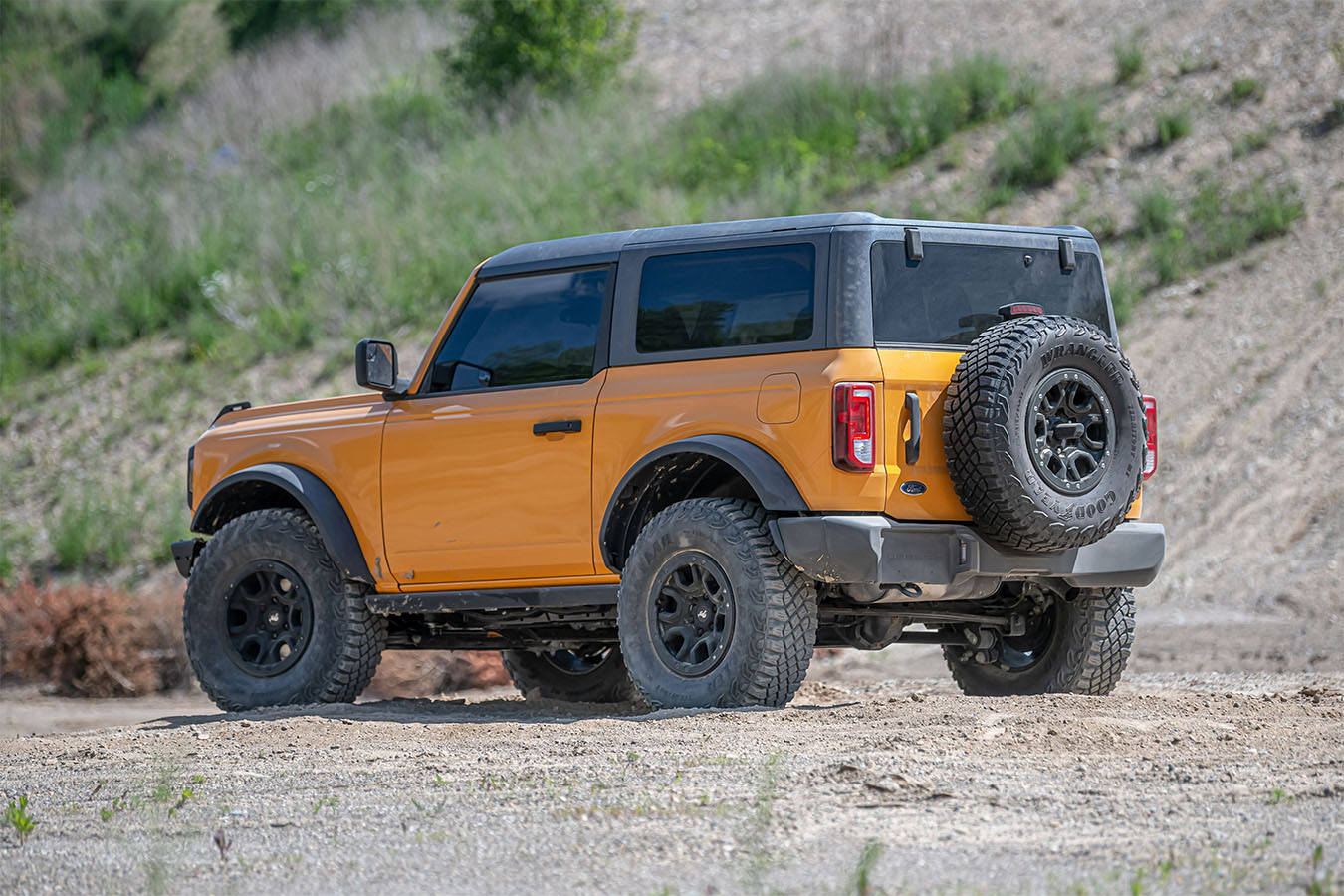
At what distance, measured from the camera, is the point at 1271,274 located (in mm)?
17656

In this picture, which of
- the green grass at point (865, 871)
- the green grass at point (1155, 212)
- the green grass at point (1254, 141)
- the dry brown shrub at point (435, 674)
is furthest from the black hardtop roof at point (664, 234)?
the green grass at point (1254, 141)

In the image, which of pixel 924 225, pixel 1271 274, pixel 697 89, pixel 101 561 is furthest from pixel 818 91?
pixel 924 225

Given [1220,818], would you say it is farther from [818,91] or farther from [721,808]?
[818,91]

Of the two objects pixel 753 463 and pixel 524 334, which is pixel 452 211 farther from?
pixel 753 463

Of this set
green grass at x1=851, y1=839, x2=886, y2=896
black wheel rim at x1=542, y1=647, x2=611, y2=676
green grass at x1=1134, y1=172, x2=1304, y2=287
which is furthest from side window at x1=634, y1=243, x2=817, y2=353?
green grass at x1=1134, y1=172, x2=1304, y2=287

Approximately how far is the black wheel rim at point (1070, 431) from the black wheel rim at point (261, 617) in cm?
399

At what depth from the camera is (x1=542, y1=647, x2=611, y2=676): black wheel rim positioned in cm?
954

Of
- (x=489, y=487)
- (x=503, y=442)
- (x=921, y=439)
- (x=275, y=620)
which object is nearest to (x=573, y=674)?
(x=275, y=620)

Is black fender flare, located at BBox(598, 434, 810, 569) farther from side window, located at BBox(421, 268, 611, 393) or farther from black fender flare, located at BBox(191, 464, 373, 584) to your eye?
black fender flare, located at BBox(191, 464, 373, 584)

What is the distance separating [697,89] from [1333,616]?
1546 centimetres

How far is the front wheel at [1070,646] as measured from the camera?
25.3ft

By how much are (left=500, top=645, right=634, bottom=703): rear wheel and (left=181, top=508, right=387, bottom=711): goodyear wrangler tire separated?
1.43m

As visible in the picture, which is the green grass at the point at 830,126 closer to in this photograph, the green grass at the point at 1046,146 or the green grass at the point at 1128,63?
the green grass at the point at 1128,63

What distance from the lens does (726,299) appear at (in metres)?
7.22
